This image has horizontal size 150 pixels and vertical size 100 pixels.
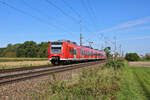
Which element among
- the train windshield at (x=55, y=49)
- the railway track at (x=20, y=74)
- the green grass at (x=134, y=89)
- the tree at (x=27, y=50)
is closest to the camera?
the green grass at (x=134, y=89)

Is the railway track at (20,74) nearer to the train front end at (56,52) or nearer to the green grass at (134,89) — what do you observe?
the green grass at (134,89)

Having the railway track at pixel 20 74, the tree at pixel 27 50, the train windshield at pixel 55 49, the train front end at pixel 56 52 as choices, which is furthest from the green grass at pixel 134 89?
the tree at pixel 27 50

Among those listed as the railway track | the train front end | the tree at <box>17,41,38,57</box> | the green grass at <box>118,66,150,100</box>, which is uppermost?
the tree at <box>17,41,38,57</box>

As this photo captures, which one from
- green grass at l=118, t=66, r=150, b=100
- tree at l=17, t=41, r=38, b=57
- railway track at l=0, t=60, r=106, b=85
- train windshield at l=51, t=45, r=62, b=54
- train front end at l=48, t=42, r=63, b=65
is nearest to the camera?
green grass at l=118, t=66, r=150, b=100

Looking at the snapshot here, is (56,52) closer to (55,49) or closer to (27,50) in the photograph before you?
(55,49)

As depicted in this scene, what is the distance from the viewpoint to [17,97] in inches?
235

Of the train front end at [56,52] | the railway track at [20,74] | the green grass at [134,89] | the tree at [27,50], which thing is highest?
the tree at [27,50]

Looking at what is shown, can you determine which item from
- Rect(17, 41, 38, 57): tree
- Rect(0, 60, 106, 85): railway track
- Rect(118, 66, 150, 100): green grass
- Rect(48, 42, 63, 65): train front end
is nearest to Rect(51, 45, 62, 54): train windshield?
Rect(48, 42, 63, 65): train front end

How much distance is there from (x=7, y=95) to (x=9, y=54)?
115 m

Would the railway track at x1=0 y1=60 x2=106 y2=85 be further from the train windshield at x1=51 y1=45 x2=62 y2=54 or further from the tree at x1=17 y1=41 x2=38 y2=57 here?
the tree at x1=17 y1=41 x2=38 y2=57

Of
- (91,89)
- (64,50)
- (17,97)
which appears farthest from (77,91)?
(64,50)

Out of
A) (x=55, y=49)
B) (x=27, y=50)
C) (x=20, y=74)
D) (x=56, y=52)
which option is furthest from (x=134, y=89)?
(x=27, y=50)

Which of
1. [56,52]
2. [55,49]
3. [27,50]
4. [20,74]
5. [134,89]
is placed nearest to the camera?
[134,89]

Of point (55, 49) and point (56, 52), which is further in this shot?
point (55, 49)
